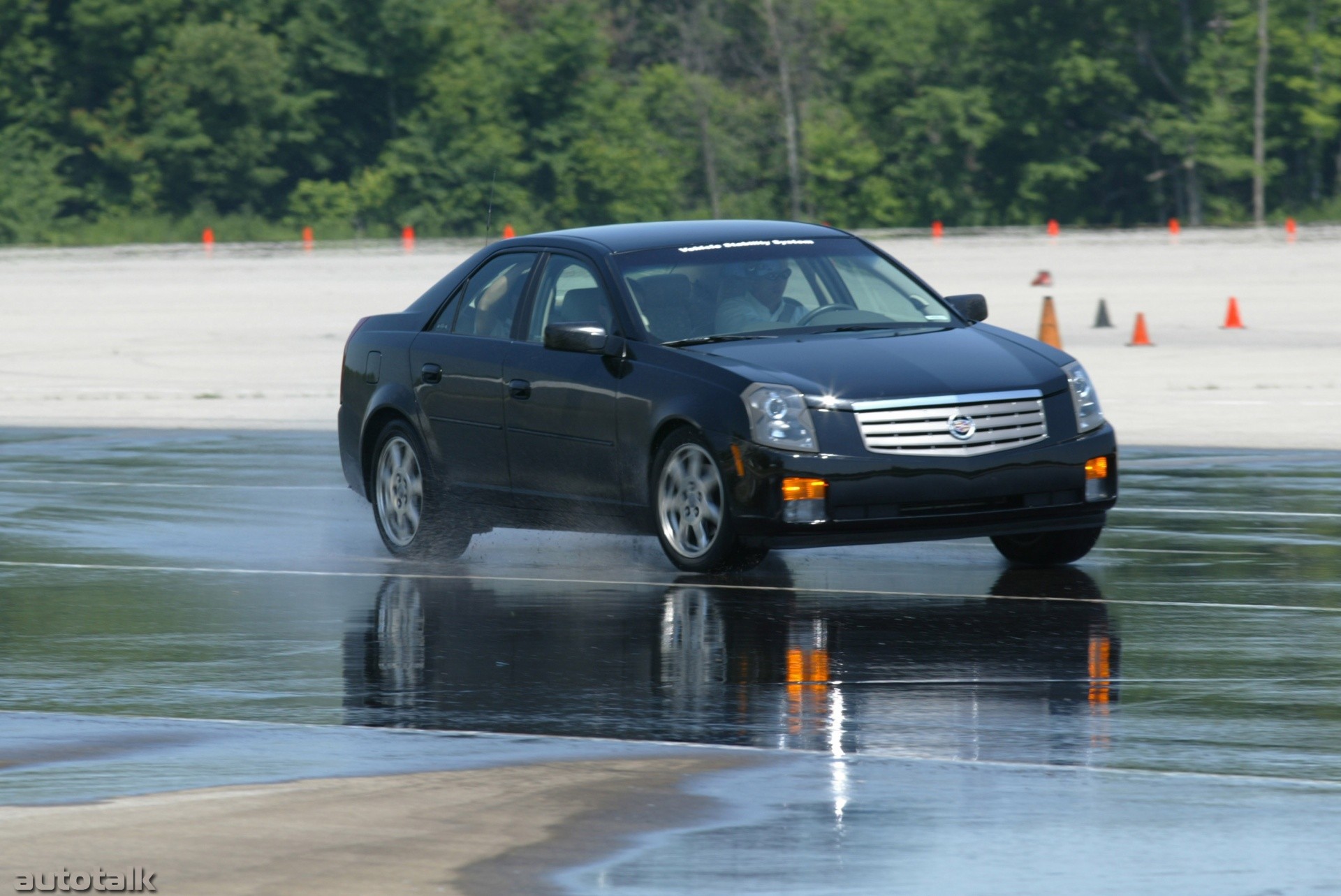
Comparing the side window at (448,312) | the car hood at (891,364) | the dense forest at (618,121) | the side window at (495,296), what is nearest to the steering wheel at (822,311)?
the car hood at (891,364)

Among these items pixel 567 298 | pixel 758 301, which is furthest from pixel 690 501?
pixel 567 298

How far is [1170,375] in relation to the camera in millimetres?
25656

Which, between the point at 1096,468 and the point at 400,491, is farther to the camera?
the point at 400,491

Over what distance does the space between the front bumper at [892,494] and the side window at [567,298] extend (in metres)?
1.52

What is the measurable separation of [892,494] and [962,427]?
0.43 m

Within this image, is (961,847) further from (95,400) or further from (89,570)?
(95,400)

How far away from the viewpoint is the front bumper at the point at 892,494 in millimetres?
Answer: 10695

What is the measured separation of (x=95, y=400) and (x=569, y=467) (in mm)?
14601

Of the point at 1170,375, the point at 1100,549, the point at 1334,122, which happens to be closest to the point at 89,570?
the point at 1100,549

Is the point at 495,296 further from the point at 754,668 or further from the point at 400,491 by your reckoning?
the point at 754,668

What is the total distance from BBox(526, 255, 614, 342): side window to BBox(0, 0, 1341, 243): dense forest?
202 ft

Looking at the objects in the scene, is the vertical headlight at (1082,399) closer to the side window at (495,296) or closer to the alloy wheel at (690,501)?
the alloy wheel at (690,501)

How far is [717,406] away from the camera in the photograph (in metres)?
10.9

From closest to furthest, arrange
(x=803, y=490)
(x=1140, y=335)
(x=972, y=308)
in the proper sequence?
(x=803, y=490)
(x=972, y=308)
(x=1140, y=335)
